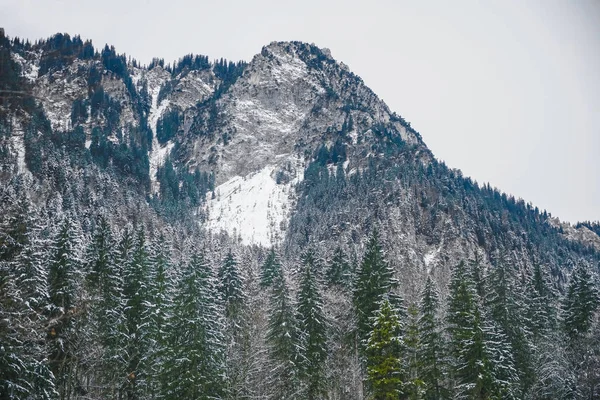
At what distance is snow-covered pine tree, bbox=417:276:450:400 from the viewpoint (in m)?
32.1

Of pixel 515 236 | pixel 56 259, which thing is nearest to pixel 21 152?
pixel 56 259

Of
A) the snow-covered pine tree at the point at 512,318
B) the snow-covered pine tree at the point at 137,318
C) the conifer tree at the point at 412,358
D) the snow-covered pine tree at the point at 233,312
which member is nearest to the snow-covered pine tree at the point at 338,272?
the conifer tree at the point at 412,358

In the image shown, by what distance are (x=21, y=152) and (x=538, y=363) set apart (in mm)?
174608

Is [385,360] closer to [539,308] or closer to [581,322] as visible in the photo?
[581,322]

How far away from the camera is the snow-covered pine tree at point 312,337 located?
107ft

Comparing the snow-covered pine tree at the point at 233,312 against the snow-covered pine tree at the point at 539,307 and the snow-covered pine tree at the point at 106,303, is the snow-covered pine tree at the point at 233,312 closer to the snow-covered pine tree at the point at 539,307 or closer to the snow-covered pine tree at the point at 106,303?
the snow-covered pine tree at the point at 106,303

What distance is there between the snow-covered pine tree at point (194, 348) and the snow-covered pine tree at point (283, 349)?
3985 mm

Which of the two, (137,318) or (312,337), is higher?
(137,318)

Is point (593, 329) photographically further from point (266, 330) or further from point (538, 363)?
point (266, 330)

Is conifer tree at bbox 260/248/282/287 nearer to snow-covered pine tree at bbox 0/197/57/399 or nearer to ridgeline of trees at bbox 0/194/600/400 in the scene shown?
ridgeline of trees at bbox 0/194/600/400

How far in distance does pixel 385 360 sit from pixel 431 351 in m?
7.12

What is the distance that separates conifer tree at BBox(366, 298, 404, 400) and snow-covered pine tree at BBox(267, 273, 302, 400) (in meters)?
6.40

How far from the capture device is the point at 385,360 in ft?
88.5

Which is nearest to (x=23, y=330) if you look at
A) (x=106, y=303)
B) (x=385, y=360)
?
(x=385, y=360)
